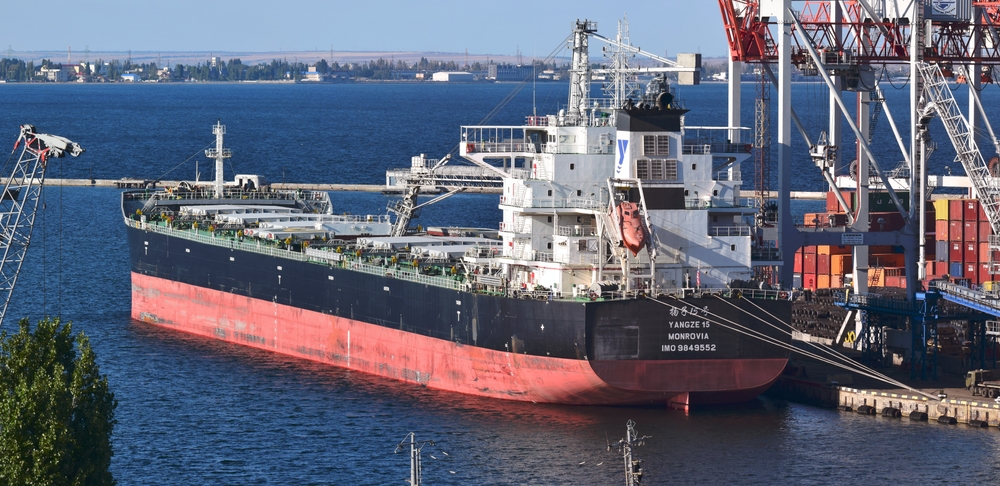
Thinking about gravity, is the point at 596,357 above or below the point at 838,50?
below

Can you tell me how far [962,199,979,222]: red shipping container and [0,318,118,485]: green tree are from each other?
3608 cm

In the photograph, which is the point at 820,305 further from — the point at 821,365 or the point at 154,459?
the point at 154,459

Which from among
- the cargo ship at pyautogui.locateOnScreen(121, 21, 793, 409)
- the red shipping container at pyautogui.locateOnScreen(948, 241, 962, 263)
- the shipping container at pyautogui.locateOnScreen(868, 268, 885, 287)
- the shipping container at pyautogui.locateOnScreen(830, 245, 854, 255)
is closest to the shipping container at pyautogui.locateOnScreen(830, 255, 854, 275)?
the shipping container at pyautogui.locateOnScreen(830, 245, 854, 255)

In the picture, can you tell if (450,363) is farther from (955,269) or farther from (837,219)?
(955,269)

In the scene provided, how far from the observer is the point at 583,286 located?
52844 millimetres

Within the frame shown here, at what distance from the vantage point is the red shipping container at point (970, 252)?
62500 mm

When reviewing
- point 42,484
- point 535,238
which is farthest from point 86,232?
→ point 42,484

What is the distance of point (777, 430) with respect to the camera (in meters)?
49.4

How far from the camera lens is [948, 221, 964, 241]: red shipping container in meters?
62.9

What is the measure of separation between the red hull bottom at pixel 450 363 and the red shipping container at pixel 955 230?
14.7 m

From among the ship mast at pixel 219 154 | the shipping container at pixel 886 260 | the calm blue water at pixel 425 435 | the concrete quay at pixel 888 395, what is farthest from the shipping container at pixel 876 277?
the ship mast at pixel 219 154

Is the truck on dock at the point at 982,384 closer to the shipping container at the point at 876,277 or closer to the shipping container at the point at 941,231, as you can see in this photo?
the shipping container at the point at 941,231

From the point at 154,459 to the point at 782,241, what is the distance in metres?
22.9

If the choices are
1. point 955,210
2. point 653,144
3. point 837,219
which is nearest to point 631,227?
point 653,144
